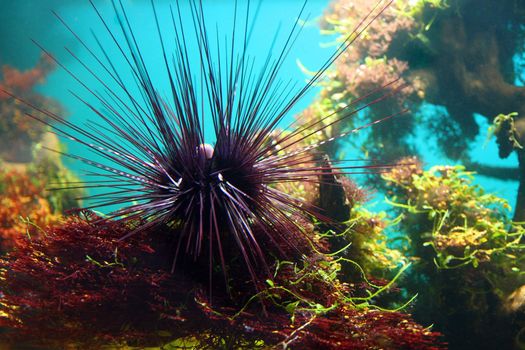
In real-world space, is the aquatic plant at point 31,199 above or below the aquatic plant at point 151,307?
above

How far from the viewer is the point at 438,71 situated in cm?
567

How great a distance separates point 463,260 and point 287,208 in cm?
243

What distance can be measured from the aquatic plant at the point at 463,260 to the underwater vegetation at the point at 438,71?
158 cm

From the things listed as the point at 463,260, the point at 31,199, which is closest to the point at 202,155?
the point at 463,260

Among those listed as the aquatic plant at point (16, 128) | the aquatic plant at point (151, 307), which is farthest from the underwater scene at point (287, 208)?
the aquatic plant at point (16, 128)

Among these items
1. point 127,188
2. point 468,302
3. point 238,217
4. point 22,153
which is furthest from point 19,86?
point 468,302

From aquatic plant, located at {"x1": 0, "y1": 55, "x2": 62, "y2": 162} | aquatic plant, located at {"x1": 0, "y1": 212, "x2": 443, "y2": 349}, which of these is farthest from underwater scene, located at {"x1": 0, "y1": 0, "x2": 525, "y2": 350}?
aquatic plant, located at {"x1": 0, "y1": 55, "x2": 62, "y2": 162}

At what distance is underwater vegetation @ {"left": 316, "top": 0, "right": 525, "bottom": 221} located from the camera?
17.8 feet

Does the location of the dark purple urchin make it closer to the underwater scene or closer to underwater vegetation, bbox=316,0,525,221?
the underwater scene

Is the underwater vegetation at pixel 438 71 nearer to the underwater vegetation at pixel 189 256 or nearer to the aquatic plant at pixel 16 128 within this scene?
the underwater vegetation at pixel 189 256

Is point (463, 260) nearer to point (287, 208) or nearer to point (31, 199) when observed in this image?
point (287, 208)

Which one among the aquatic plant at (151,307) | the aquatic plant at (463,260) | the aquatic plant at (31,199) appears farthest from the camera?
the aquatic plant at (31,199)

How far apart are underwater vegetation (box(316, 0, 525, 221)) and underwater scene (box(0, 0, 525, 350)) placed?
1.0 inches

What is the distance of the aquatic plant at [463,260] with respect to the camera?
3689 mm
